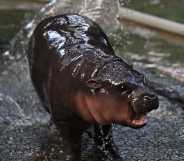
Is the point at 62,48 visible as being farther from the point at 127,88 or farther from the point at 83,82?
the point at 127,88

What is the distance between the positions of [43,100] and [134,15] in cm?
449

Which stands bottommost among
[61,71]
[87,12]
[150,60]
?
[150,60]

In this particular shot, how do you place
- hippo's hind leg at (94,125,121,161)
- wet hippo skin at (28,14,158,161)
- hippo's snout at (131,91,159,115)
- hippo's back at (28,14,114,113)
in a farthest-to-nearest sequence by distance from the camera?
hippo's hind leg at (94,125,121,161)
hippo's back at (28,14,114,113)
wet hippo skin at (28,14,158,161)
hippo's snout at (131,91,159,115)

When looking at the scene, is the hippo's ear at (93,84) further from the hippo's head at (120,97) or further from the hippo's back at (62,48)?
the hippo's back at (62,48)

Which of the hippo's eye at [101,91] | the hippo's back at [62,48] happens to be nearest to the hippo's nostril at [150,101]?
the hippo's eye at [101,91]

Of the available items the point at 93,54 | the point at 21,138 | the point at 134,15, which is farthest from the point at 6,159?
the point at 134,15

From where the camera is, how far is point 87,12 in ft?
25.3

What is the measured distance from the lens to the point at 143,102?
11.7ft

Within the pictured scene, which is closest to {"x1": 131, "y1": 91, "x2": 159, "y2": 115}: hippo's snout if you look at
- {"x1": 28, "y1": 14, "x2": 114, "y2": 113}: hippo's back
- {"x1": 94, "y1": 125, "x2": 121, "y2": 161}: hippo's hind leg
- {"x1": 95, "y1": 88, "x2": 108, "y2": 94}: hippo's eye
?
{"x1": 95, "y1": 88, "x2": 108, "y2": 94}: hippo's eye

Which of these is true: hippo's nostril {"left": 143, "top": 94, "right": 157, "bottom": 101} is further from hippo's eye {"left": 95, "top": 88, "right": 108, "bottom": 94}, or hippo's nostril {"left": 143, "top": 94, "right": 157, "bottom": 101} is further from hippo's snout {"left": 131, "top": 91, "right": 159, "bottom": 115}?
hippo's eye {"left": 95, "top": 88, "right": 108, "bottom": 94}

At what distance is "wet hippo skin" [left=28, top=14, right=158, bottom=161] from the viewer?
3.67 m

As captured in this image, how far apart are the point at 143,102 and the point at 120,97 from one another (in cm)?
17

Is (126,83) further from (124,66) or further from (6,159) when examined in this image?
(6,159)

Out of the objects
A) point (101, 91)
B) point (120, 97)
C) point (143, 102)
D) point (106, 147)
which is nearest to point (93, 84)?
point (101, 91)
